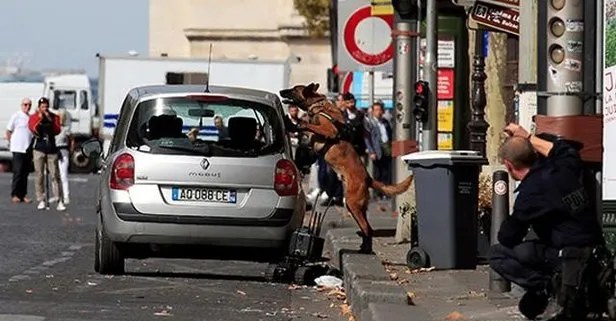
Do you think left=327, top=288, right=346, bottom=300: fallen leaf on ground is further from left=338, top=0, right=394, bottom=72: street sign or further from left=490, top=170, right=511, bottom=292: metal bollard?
left=338, top=0, right=394, bottom=72: street sign

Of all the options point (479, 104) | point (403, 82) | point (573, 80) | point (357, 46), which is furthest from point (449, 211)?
point (357, 46)

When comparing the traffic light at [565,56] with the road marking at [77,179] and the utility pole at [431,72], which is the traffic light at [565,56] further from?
the road marking at [77,179]

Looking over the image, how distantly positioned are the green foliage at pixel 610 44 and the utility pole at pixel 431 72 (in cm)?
876

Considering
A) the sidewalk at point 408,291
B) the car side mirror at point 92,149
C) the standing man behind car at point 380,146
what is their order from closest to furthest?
the sidewalk at point 408,291
the car side mirror at point 92,149
the standing man behind car at point 380,146

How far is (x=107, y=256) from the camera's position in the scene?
16.6 meters

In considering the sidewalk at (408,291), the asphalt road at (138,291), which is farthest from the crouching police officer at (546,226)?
the asphalt road at (138,291)

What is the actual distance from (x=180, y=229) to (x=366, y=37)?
10.6m

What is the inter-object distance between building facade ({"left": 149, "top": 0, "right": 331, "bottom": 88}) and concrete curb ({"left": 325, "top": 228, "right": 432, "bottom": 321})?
52.4 metres

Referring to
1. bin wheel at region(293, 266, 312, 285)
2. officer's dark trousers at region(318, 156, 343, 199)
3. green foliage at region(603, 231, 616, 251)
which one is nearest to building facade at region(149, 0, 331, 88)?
officer's dark trousers at region(318, 156, 343, 199)

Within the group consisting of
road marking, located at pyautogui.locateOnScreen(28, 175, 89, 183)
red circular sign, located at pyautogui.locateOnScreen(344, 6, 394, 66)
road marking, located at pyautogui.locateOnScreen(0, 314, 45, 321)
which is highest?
red circular sign, located at pyautogui.locateOnScreen(344, 6, 394, 66)

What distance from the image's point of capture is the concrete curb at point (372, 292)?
1248 cm

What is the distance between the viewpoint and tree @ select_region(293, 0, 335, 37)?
58000 millimetres

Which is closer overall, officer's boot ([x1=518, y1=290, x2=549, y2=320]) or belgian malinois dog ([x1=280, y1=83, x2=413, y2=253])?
officer's boot ([x1=518, y1=290, x2=549, y2=320])

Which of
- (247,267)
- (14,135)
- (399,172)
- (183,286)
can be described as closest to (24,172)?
(14,135)
